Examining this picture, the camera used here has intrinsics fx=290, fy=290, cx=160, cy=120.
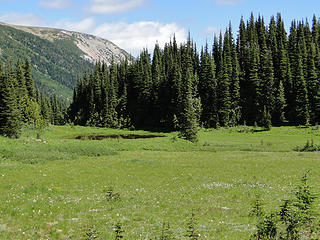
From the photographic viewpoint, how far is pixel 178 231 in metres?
13.3

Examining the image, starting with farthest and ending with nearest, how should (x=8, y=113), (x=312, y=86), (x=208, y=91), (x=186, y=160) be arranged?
(x=208, y=91) < (x=312, y=86) < (x=8, y=113) < (x=186, y=160)

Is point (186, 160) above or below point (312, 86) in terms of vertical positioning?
below

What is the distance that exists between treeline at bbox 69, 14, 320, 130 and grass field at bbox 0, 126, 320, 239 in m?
38.8

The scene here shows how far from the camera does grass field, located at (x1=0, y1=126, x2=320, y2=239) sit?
13930mm

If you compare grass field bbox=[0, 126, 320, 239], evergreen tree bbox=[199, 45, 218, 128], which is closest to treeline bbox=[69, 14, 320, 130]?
evergreen tree bbox=[199, 45, 218, 128]

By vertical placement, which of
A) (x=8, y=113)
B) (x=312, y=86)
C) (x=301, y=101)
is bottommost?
(x=8, y=113)

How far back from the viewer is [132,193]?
21609 millimetres

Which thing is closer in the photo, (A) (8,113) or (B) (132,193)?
(B) (132,193)

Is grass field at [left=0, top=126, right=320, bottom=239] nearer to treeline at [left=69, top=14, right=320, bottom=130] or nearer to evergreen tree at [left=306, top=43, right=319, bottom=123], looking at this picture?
treeline at [left=69, top=14, right=320, bottom=130]

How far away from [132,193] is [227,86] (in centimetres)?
9100

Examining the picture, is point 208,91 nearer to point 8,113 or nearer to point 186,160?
point 8,113

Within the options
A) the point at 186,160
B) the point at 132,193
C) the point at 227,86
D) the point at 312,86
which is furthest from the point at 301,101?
the point at 132,193

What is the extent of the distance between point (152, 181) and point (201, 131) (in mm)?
72504

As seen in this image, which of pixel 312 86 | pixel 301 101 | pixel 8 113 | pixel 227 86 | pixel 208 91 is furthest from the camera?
pixel 208 91
